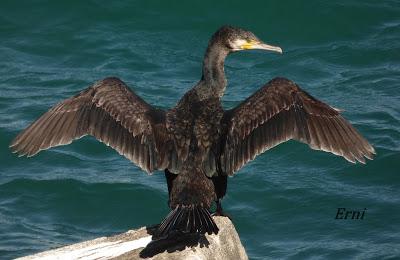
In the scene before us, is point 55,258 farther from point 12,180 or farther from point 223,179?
point 12,180

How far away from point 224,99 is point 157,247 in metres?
6.77

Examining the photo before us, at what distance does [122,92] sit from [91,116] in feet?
1.05

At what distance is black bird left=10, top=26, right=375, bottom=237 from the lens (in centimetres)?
697

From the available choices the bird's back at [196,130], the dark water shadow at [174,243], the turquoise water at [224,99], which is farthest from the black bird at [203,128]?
the turquoise water at [224,99]

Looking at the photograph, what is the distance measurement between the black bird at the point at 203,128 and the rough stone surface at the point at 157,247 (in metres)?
0.27

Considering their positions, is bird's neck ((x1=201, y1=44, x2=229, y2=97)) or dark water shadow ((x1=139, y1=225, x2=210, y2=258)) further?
bird's neck ((x1=201, y1=44, x2=229, y2=97))

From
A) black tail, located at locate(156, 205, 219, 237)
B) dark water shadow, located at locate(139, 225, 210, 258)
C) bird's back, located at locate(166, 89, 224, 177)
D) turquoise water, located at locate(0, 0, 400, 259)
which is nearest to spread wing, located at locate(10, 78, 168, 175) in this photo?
bird's back, located at locate(166, 89, 224, 177)

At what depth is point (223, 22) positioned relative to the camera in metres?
15.1

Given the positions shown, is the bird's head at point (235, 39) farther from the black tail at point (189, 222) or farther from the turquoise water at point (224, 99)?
the turquoise water at point (224, 99)

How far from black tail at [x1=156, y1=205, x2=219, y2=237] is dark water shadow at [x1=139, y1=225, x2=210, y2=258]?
81 millimetres

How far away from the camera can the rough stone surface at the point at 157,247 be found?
6.22 metres

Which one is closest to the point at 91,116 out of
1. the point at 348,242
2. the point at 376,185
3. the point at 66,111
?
the point at 66,111

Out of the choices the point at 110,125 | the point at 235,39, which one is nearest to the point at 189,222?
the point at 110,125

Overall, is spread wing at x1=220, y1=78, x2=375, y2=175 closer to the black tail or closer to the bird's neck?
the bird's neck
